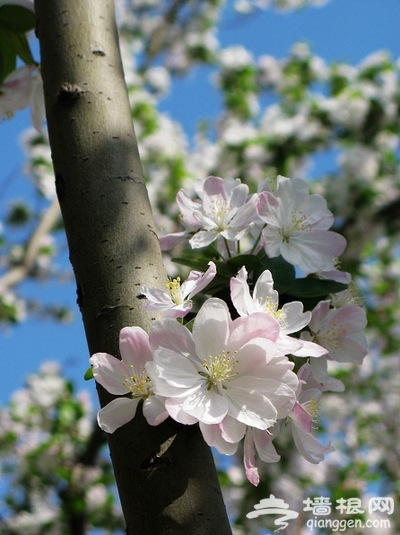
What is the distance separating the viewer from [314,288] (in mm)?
713

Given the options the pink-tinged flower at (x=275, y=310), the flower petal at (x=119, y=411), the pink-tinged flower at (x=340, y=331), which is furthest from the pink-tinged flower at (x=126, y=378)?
the pink-tinged flower at (x=340, y=331)

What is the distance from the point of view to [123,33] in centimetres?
711

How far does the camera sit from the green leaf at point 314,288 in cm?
71

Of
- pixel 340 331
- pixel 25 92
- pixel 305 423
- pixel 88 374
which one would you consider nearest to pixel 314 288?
pixel 340 331

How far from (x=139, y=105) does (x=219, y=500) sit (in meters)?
4.24

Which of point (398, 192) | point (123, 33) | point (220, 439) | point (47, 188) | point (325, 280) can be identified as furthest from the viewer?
point (123, 33)

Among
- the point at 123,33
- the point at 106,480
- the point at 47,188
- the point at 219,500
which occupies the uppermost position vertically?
the point at 123,33

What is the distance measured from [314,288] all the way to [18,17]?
0.68 m

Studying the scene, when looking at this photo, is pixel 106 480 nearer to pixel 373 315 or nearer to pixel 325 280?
pixel 373 315

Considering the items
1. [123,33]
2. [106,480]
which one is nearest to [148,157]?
[106,480]

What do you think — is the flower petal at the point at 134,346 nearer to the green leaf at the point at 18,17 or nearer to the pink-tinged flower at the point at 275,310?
the pink-tinged flower at the point at 275,310

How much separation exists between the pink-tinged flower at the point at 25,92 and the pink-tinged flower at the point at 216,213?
38cm

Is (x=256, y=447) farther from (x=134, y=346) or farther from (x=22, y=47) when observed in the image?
(x=22, y=47)

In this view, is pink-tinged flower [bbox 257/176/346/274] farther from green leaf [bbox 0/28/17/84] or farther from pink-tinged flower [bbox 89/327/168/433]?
green leaf [bbox 0/28/17/84]
